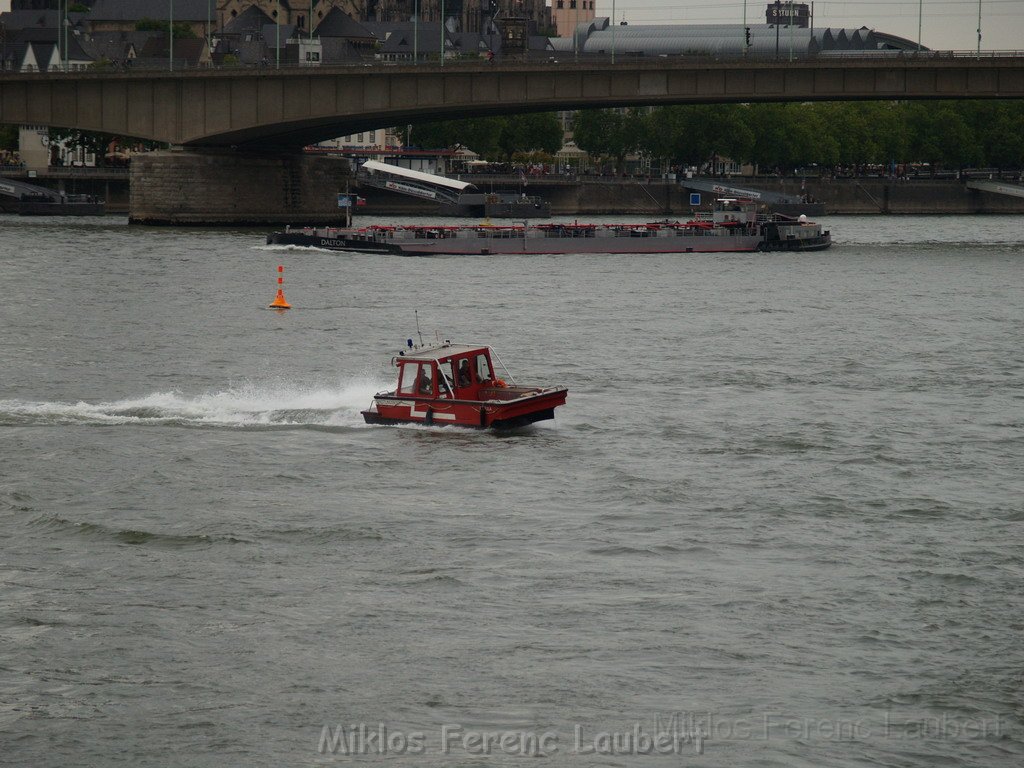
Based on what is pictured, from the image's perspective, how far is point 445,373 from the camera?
35.7m

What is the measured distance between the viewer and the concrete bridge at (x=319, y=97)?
302 feet

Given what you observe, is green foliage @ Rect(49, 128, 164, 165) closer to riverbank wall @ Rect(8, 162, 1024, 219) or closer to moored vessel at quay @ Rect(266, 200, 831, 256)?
riverbank wall @ Rect(8, 162, 1024, 219)

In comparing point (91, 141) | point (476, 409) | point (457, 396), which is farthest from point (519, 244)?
point (91, 141)

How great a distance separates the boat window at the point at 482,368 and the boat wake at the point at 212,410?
8.46 feet

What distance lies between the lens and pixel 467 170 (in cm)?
17912

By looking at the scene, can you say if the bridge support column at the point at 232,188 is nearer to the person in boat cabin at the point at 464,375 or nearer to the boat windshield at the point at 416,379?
the boat windshield at the point at 416,379

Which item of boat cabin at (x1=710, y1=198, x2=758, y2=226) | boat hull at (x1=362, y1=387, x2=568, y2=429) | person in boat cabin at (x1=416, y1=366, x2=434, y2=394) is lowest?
boat hull at (x1=362, y1=387, x2=568, y2=429)

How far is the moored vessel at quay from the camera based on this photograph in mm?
97000

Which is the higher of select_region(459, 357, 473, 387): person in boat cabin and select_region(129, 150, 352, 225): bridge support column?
select_region(129, 150, 352, 225): bridge support column

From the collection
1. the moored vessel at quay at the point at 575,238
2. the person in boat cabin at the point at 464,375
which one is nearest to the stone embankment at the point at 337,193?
A: the moored vessel at quay at the point at 575,238

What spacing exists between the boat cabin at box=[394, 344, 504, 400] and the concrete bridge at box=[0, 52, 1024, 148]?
194 feet

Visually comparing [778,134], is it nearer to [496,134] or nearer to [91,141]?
[496,134]

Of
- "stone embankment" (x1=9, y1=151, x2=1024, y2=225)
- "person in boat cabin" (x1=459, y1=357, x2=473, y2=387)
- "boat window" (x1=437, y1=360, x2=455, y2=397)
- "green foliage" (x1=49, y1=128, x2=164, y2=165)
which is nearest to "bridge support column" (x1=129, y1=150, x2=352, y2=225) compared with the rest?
"stone embankment" (x1=9, y1=151, x2=1024, y2=225)

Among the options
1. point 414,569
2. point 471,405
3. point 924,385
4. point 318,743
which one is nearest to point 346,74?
point 924,385
